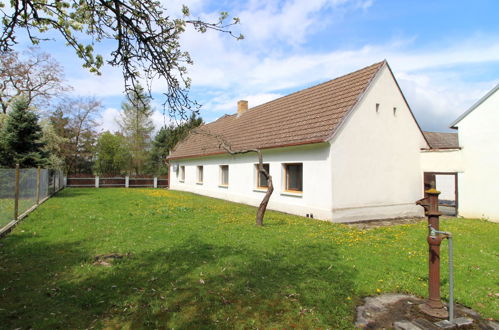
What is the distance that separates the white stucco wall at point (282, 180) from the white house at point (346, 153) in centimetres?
4

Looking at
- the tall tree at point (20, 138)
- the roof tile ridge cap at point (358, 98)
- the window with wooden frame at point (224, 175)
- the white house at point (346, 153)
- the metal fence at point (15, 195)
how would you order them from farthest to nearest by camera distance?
the window with wooden frame at point (224, 175) < the tall tree at point (20, 138) < the white house at point (346, 153) < the roof tile ridge cap at point (358, 98) < the metal fence at point (15, 195)

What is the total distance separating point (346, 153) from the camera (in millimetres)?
11844

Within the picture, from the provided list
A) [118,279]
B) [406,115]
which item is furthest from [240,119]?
[118,279]

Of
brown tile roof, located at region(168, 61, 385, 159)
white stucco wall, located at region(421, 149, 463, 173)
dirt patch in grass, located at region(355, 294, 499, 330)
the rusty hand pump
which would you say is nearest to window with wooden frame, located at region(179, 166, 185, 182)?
brown tile roof, located at region(168, 61, 385, 159)

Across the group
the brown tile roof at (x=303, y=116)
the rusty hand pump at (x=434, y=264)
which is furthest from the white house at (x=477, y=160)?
the rusty hand pump at (x=434, y=264)

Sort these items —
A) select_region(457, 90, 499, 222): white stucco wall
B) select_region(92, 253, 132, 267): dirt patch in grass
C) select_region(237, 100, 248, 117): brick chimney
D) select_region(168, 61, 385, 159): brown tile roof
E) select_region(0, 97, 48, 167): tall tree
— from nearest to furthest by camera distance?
select_region(92, 253, 132, 267): dirt patch in grass
select_region(457, 90, 499, 222): white stucco wall
select_region(168, 61, 385, 159): brown tile roof
select_region(0, 97, 48, 167): tall tree
select_region(237, 100, 248, 117): brick chimney

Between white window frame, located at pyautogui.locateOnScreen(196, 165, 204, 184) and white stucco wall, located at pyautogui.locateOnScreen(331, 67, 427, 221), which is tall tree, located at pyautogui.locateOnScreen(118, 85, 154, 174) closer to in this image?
white window frame, located at pyautogui.locateOnScreen(196, 165, 204, 184)

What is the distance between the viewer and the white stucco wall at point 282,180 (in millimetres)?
11703

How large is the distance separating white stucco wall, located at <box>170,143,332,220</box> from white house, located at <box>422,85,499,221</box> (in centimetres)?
606

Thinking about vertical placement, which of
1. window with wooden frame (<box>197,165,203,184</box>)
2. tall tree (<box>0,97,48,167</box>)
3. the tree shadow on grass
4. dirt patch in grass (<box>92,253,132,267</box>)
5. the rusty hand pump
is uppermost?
tall tree (<box>0,97,48,167</box>)

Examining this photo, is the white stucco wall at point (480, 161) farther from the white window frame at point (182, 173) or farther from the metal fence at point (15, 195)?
the white window frame at point (182, 173)

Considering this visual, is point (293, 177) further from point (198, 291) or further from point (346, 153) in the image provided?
point (198, 291)

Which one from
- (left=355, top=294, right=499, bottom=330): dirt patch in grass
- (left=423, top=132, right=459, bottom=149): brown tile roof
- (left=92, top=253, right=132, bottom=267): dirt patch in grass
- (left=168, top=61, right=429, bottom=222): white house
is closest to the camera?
(left=355, top=294, right=499, bottom=330): dirt patch in grass

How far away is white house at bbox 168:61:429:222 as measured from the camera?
38.3 feet
